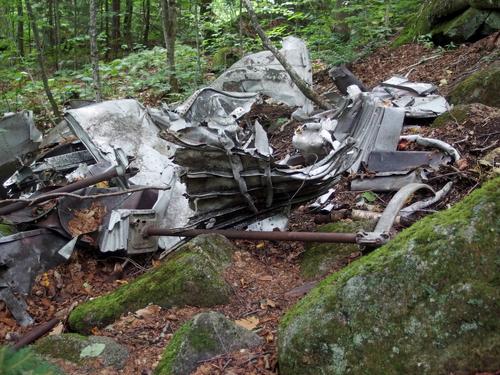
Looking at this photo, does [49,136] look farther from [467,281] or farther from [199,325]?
[467,281]

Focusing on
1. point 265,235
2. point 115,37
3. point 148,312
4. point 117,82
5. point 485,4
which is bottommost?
point 117,82

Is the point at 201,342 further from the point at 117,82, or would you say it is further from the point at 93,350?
the point at 117,82

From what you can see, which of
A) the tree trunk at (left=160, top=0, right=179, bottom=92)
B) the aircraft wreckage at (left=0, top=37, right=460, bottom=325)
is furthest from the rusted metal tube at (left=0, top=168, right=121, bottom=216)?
the tree trunk at (left=160, top=0, right=179, bottom=92)

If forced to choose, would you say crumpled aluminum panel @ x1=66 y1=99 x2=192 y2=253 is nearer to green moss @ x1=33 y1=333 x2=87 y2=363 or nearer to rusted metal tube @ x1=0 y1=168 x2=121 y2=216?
rusted metal tube @ x1=0 y1=168 x2=121 y2=216

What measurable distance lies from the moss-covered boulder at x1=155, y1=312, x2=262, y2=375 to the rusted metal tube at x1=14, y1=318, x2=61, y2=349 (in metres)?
1.36

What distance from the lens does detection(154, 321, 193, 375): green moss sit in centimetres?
265

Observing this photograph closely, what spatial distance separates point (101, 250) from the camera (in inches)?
185

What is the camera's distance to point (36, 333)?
3.63 metres

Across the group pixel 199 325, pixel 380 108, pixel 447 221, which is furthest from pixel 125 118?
pixel 447 221

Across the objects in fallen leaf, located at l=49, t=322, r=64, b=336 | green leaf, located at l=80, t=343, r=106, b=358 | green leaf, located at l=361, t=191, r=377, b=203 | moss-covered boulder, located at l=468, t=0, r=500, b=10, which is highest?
moss-covered boulder, located at l=468, t=0, r=500, b=10

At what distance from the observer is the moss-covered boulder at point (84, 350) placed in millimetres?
2865

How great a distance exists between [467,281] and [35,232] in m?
3.94

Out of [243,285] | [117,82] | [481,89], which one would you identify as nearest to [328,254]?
[243,285]

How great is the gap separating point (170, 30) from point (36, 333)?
8386 millimetres
